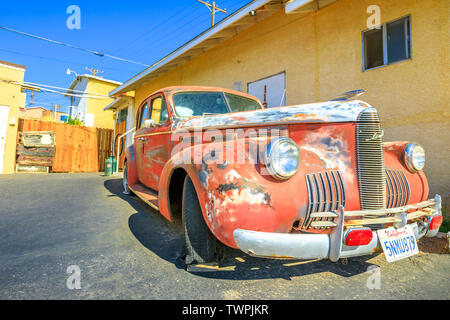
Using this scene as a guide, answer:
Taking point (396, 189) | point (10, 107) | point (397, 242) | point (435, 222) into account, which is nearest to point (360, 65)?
point (396, 189)

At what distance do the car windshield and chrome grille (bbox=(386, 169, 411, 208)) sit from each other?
6.34ft

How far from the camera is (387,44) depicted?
14.0ft

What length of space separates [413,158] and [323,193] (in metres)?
1.13

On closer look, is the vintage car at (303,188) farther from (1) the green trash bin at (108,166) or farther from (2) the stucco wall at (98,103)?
(2) the stucco wall at (98,103)

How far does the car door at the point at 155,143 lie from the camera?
3064mm

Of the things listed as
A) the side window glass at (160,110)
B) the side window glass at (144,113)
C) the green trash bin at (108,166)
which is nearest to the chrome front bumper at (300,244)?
the side window glass at (160,110)

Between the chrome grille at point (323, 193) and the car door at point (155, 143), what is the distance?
1813 millimetres

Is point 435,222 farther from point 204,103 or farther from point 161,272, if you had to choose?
point 204,103

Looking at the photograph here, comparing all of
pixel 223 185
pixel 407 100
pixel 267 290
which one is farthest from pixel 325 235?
pixel 407 100

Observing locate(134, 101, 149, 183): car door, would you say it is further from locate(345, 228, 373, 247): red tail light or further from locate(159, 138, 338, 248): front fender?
locate(345, 228, 373, 247): red tail light

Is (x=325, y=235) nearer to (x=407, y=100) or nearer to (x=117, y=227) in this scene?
(x=117, y=227)

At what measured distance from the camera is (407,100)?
392cm
